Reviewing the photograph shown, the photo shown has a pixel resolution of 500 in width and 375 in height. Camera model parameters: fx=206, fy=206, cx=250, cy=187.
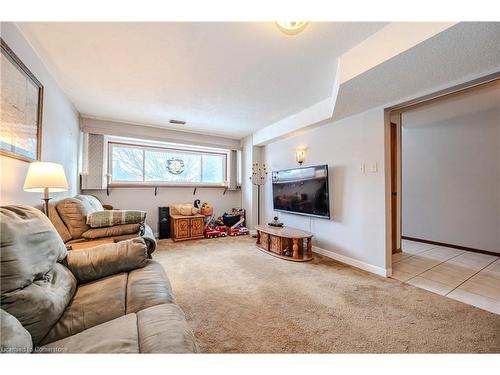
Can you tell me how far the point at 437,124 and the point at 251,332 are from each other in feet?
14.8

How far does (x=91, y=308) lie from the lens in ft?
3.36

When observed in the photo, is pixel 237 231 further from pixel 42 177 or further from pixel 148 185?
pixel 42 177

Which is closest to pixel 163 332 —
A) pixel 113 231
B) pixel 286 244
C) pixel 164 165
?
pixel 113 231

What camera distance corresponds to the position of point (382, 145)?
2445mm

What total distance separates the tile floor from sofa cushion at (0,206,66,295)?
3066 mm

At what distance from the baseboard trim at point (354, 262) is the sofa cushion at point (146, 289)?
7.79 feet

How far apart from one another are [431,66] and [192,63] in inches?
79.7

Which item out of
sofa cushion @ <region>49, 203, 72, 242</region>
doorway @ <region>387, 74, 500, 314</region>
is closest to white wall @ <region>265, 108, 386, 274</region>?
doorway @ <region>387, 74, 500, 314</region>

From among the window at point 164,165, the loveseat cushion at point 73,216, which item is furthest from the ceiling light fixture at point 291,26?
the window at point 164,165

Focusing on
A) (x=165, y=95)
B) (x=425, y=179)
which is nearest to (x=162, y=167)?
(x=165, y=95)

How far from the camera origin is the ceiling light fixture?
144 cm

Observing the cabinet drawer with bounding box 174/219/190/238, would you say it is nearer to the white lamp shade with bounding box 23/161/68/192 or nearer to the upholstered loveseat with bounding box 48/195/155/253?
the upholstered loveseat with bounding box 48/195/155/253
